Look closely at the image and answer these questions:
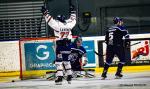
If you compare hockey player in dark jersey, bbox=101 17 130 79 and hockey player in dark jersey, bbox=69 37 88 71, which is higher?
hockey player in dark jersey, bbox=101 17 130 79

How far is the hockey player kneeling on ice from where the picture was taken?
16.5 metres

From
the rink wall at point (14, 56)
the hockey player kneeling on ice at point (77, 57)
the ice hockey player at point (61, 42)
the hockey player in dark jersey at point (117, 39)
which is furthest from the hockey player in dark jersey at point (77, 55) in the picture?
→ the rink wall at point (14, 56)

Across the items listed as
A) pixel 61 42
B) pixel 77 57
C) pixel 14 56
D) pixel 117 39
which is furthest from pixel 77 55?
pixel 14 56

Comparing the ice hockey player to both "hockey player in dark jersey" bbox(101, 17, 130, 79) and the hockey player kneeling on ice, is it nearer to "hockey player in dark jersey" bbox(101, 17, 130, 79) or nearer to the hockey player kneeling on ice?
"hockey player in dark jersey" bbox(101, 17, 130, 79)

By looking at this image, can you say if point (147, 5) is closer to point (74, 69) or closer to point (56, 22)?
point (74, 69)

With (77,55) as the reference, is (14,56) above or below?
below

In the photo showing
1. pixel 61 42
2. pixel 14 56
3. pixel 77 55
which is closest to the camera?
pixel 61 42

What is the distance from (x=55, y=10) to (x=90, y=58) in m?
5.32

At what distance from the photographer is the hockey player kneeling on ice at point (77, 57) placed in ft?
54.1

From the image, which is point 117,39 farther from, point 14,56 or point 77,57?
point 14,56

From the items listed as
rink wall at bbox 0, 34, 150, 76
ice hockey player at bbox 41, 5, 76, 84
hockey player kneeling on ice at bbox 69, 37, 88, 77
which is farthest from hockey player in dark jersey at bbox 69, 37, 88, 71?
rink wall at bbox 0, 34, 150, 76

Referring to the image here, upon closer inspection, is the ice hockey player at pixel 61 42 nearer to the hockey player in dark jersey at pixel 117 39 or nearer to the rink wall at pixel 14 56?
the hockey player in dark jersey at pixel 117 39

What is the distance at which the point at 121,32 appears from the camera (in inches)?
609

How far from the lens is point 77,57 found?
16.6 meters
